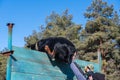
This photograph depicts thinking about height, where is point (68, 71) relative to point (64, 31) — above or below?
below

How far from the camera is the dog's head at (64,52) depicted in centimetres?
373

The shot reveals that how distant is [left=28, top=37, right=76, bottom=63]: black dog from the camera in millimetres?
3740

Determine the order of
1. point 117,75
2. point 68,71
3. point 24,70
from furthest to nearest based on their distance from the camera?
point 117,75 → point 68,71 → point 24,70

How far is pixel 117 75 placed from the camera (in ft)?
76.3

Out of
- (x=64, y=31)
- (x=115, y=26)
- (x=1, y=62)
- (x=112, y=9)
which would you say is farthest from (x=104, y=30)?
(x=1, y=62)

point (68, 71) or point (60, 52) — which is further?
point (68, 71)

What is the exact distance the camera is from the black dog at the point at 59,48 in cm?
374

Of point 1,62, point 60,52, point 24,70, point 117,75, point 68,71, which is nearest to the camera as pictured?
point 24,70

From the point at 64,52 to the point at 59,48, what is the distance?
0.08 m

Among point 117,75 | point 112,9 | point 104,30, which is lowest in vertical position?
point 117,75

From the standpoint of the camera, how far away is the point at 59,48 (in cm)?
373

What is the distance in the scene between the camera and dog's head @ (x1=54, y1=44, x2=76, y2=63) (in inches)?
147

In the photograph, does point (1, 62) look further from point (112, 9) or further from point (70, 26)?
point (112, 9)

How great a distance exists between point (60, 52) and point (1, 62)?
881 inches
